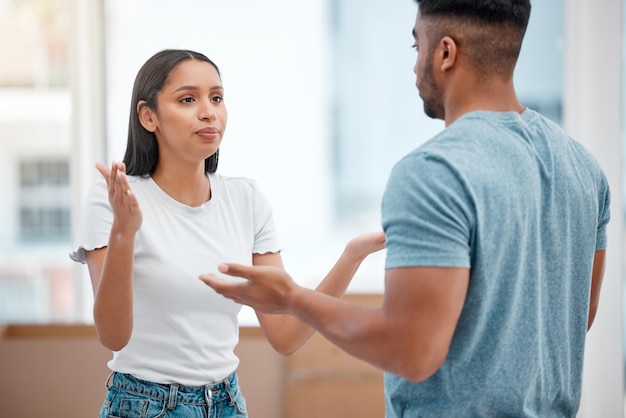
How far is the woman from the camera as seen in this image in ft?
4.97

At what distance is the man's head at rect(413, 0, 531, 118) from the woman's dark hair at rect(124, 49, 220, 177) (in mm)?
707

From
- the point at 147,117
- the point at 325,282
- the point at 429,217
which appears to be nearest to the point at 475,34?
the point at 429,217

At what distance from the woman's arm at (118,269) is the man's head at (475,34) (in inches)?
23.7

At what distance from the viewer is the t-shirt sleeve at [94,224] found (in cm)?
157

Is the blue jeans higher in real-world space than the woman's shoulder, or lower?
lower

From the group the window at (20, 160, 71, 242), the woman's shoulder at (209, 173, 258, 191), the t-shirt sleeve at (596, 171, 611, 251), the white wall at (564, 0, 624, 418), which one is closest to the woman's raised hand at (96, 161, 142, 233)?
the woman's shoulder at (209, 173, 258, 191)

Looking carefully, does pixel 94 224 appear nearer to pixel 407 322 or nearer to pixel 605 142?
pixel 407 322

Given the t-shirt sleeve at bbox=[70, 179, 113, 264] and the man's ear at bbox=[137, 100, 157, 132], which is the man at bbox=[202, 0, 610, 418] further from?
the man's ear at bbox=[137, 100, 157, 132]

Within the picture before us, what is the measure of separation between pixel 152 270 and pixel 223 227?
205 mm

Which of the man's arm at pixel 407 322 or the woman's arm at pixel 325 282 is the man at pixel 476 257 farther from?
the woman's arm at pixel 325 282

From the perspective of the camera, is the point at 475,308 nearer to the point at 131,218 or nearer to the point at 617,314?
the point at 131,218

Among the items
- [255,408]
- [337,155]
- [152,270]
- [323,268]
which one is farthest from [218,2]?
[152,270]

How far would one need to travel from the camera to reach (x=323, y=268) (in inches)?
138

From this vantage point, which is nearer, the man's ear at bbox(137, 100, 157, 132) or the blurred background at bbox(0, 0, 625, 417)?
the man's ear at bbox(137, 100, 157, 132)
